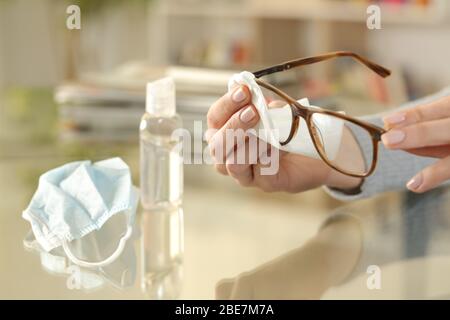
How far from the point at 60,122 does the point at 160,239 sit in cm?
70

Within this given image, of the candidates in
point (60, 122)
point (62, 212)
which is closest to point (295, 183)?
point (62, 212)

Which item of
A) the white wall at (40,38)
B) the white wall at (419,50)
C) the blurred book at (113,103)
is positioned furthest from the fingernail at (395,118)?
the white wall at (40,38)

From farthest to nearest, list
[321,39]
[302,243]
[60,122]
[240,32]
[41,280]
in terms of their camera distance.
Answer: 1. [240,32]
2. [321,39]
3. [60,122]
4. [302,243]
5. [41,280]

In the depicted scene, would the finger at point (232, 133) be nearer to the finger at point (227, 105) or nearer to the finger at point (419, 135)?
the finger at point (227, 105)

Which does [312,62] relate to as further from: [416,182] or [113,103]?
[113,103]

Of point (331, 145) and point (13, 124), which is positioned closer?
point (331, 145)

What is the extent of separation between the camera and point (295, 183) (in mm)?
988

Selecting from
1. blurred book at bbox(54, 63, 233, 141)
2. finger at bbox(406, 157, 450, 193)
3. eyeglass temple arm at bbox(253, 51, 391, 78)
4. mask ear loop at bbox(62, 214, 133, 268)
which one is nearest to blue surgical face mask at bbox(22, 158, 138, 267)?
mask ear loop at bbox(62, 214, 133, 268)

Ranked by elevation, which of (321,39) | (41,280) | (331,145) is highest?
(321,39)

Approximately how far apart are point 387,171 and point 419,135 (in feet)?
0.93

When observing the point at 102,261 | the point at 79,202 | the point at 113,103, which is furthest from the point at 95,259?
the point at 113,103

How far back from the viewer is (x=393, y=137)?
0.77 m

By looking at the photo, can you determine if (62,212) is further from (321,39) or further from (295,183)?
(321,39)

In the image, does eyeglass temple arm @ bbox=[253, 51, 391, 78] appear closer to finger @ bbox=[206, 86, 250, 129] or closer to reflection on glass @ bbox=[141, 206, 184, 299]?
finger @ bbox=[206, 86, 250, 129]
